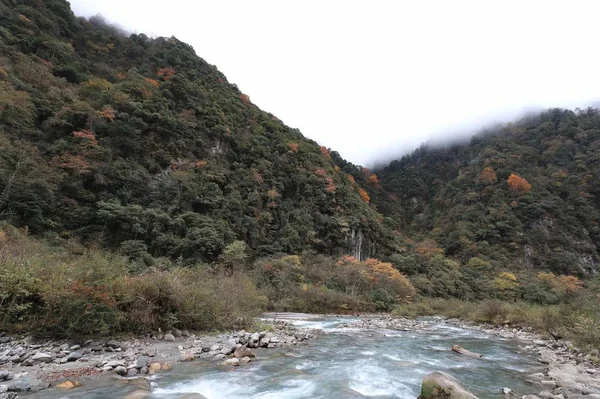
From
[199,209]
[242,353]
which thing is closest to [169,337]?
[242,353]

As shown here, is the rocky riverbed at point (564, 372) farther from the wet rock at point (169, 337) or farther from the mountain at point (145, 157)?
the mountain at point (145, 157)

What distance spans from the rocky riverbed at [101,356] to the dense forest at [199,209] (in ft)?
1.86

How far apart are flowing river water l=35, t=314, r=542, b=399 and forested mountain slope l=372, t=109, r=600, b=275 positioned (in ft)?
191

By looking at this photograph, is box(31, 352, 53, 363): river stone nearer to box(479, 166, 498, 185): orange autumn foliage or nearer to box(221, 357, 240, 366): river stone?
box(221, 357, 240, 366): river stone

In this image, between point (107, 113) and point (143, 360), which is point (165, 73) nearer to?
point (107, 113)

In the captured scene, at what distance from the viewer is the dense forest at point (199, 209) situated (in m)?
11.7

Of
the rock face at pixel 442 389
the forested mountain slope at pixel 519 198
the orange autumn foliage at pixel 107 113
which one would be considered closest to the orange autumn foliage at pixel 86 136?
the orange autumn foliage at pixel 107 113

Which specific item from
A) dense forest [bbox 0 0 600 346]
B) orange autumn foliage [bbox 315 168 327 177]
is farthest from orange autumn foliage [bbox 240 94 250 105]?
orange autumn foliage [bbox 315 168 327 177]

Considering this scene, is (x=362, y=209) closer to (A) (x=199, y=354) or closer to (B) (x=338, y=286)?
(B) (x=338, y=286)

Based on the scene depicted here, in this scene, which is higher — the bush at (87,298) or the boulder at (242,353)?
the bush at (87,298)

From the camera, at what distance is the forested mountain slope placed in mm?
65375

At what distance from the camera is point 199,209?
40.2 metres

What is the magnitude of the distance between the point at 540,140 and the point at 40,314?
358ft

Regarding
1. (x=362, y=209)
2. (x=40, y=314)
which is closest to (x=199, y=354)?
(x=40, y=314)
